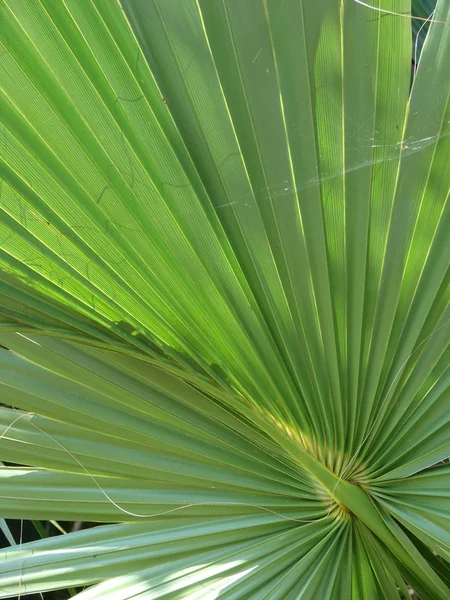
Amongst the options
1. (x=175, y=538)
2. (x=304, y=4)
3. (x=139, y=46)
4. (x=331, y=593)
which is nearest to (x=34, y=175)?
(x=139, y=46)

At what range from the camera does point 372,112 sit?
69 cm

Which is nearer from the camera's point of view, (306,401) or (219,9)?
(219,9)

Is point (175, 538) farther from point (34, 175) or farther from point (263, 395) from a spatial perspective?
point (34, 175)

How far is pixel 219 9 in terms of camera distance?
1.95 feet

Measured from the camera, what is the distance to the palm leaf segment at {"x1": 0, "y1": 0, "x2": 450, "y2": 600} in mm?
629

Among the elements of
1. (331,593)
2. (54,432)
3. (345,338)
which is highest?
(345,338)

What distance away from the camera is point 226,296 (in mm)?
809

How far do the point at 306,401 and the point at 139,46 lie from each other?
56cm

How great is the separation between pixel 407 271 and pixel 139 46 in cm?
47

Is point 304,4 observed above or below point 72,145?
above

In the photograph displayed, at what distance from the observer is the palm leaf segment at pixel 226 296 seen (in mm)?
629

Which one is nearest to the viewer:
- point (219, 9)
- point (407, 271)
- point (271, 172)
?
point (219, 9)

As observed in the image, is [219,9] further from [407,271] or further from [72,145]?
[407,271]

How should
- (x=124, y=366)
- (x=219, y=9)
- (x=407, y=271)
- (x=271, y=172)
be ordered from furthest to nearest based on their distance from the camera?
1. (x=124, y=366)
2. (x=407, y=271)
3. (x=271, y=172)
4. (x=219, y=9)
